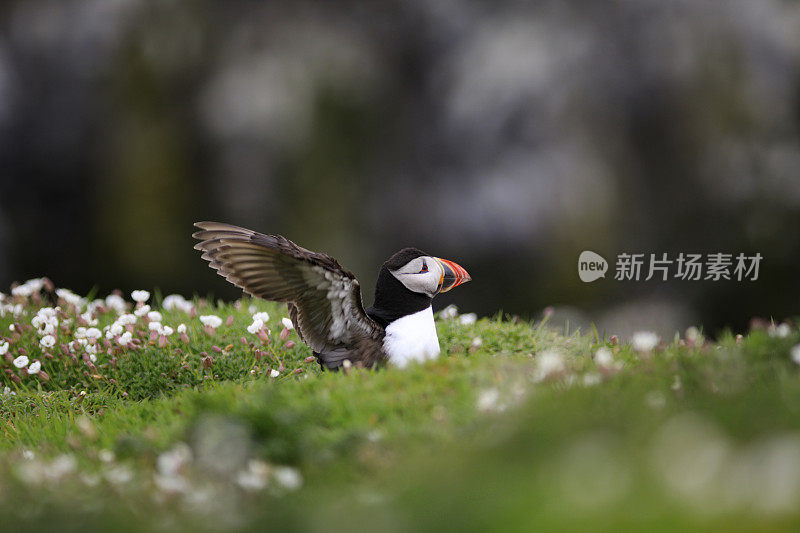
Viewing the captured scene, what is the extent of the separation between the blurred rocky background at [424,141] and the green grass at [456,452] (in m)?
6.31

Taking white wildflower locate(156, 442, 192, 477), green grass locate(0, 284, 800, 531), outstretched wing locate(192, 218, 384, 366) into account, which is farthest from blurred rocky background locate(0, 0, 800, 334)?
white wildflower locate(156, 442, 192, 477)

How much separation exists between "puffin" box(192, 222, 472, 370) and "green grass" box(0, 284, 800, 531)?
0.75 m

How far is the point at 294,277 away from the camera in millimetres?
5891

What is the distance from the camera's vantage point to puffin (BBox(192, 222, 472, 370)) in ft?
19.1

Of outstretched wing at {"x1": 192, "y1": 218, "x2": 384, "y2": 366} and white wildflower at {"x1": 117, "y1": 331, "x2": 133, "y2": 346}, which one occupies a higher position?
outstretched wing at {"x1": 192, "y1": 218, "x2": 384, "y2": 366}

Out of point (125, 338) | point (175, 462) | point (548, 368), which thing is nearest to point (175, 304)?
point (125, 338)

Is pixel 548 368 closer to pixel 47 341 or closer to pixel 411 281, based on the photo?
pixel 411 281

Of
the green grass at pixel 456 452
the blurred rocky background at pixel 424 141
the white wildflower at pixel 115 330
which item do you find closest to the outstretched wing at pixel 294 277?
the green grass at pixel 456 452

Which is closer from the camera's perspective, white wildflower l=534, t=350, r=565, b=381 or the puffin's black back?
white wildflower l=534, t=350, r=565, b=381

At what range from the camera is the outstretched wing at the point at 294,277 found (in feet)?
19.0

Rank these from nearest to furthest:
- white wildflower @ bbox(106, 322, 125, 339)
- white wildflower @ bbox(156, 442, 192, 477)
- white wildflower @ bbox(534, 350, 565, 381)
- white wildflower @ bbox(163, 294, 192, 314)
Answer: white wildflower @ bbox(156, 442, 192, 477), white wildflower @ bbox(534, 350, 565, 381), white wildflower @ bbox(106, 322, 125, 339), white wildflower @ bbox(163, 294, 192, 314)

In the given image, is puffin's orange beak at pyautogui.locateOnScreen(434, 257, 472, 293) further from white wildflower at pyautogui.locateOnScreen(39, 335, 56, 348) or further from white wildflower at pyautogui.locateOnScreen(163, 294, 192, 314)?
white wildflower at pyautogui.locateOnScreen(39, 335, 56, 348)

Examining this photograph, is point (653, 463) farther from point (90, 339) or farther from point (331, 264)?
point (90, 339)

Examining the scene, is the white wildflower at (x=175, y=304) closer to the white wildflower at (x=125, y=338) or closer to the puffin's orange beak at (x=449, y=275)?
the white wildflower at (x=125, y=338)
